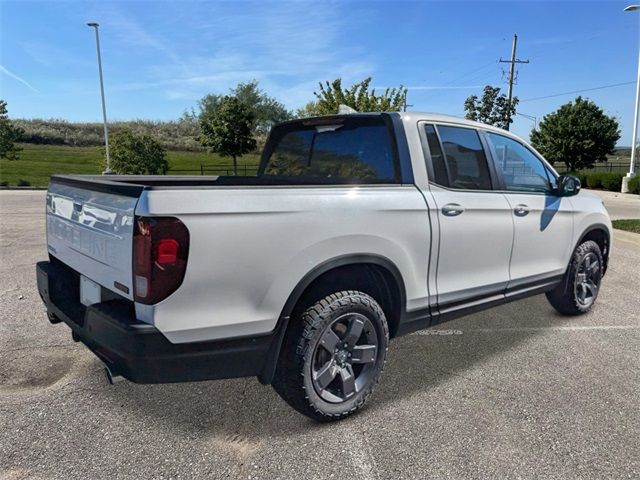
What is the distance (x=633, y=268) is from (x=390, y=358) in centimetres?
529

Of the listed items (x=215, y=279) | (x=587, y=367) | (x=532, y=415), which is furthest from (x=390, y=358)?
(x=215, y=279)

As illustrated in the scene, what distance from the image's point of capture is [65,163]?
45469mm

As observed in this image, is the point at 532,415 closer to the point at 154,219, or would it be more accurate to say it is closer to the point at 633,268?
the point at 154,219

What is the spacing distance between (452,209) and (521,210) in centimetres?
88

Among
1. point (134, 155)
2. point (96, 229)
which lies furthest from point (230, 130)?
point (96, 229)

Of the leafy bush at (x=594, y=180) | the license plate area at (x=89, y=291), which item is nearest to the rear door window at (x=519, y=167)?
the license plate area at (x=89, y=291)

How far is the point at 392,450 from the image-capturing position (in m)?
2.42

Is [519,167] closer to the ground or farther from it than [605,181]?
farther from it

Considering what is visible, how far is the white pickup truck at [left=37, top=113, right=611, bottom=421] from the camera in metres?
2.09

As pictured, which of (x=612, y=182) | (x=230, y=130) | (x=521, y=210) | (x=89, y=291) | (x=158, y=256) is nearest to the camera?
(x=158, y=256)

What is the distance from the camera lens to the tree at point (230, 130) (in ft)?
127

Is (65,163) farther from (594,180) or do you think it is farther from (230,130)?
Result: (594,180)

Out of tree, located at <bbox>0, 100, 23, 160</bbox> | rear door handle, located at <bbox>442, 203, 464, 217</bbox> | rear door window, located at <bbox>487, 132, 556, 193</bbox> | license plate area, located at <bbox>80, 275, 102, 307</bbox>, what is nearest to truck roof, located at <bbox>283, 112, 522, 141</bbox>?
rear door window, located at <bbox>487, 132, 556, 193</bbox>

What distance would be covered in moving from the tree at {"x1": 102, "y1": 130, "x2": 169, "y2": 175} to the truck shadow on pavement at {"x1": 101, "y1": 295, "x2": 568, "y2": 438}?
25503mm
